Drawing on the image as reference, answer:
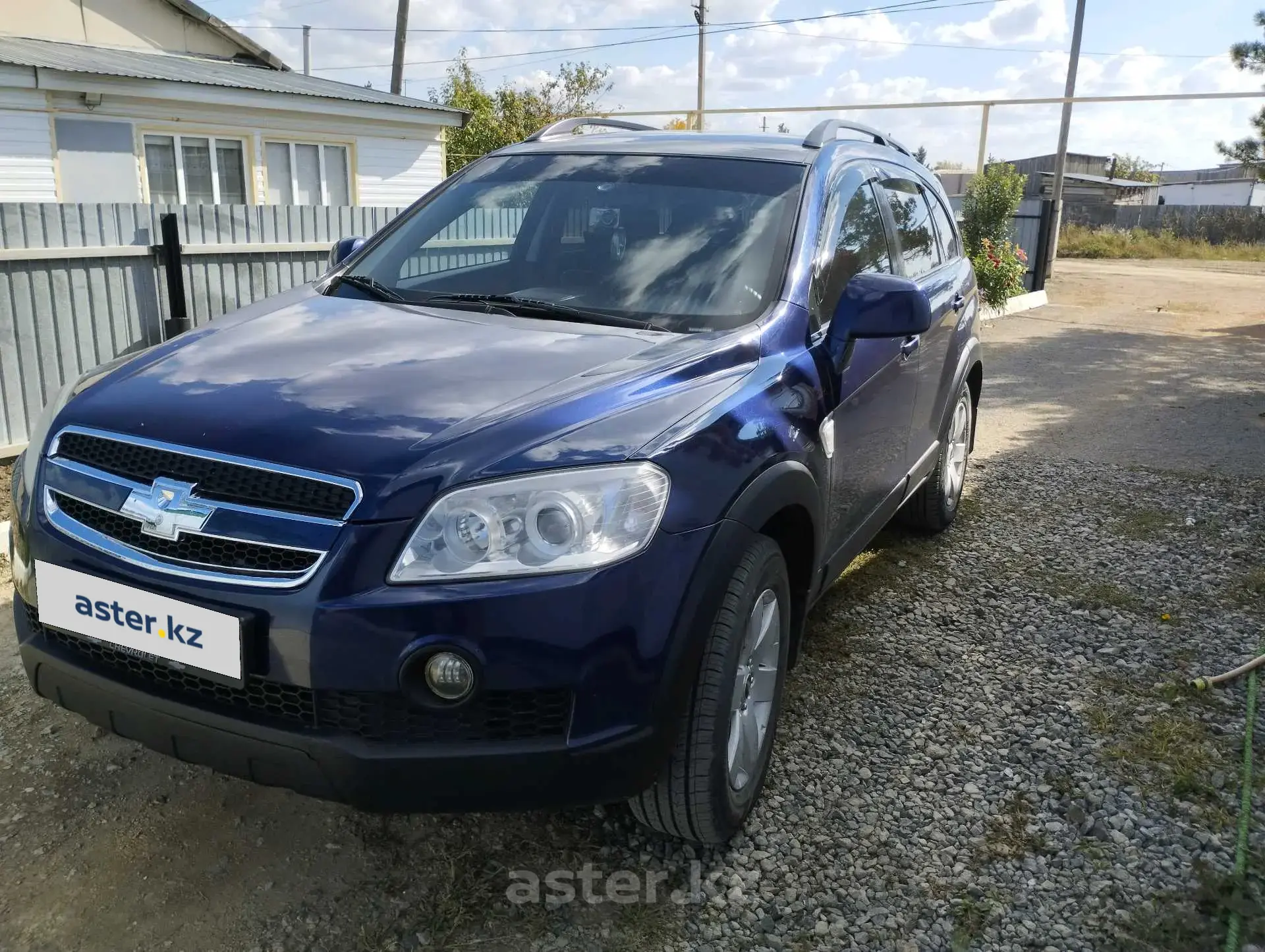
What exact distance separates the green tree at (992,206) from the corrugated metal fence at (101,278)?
9.10m

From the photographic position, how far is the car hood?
2088mm

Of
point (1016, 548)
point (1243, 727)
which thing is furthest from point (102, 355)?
point (1243, 727)

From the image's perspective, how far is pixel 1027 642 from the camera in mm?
3953

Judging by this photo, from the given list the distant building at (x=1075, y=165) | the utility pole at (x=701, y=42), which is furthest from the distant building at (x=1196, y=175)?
the utility pole at (x=701, y=42)

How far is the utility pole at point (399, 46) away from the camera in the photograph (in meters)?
25.6

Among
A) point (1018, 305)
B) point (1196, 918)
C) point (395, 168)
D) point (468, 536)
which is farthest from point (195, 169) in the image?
point (1196, 918)

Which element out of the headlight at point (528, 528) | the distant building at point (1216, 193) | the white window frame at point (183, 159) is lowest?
the headlight at point (528, 528)

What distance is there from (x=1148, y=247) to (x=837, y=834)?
30.2 m

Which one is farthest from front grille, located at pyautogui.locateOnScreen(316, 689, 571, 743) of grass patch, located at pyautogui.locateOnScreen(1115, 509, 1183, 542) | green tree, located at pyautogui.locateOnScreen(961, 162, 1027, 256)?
green tree, located at pyautogui.locateOnScreen(961, 162, 1027, 256)

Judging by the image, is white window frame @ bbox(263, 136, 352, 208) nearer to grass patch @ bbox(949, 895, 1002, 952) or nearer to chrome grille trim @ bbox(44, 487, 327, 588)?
chrome grille trim @ bbox(44, 487, 327, 588)

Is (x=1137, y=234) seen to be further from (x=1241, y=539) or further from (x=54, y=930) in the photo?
(x=54, y=930)

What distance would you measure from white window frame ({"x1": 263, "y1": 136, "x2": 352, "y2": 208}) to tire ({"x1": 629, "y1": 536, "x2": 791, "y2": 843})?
48.1ft

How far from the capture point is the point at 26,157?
12.5m

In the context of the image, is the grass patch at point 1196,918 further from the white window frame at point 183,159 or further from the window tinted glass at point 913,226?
the white window frame at point 183,159
